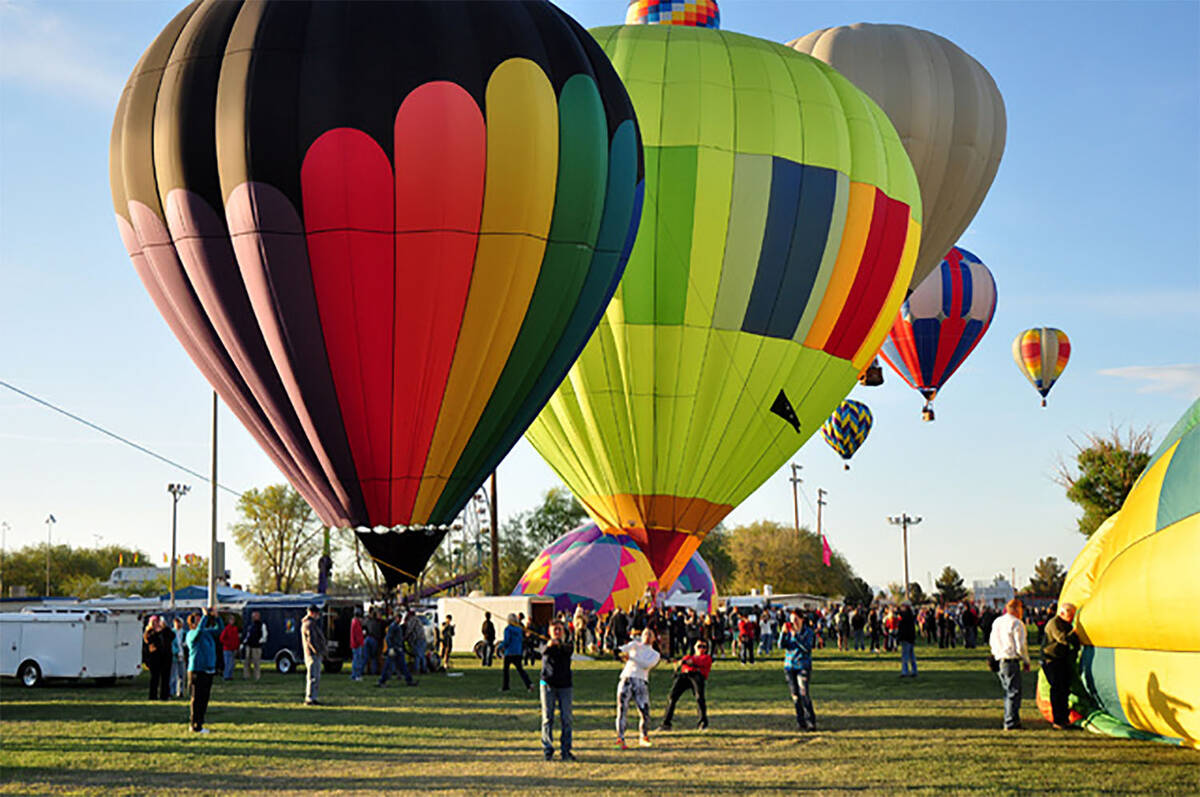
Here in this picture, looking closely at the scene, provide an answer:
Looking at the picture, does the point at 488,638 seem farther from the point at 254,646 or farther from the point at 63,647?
the point at 63,647

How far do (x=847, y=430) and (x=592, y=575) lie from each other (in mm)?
12692

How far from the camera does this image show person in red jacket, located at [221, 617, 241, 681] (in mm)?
22031

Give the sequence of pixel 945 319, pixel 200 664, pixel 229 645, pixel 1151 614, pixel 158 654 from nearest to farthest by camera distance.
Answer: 1. pixel 1151 614
2. pixel 200 664
3. pixel 158 654
4. pixel 229 645
5. pixel 945 319

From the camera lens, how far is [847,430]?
47.3 metres

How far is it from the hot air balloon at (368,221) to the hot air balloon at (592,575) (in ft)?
79.6

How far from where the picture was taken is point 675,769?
1136 centimetres

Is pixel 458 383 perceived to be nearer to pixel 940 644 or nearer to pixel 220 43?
pixel 220 43

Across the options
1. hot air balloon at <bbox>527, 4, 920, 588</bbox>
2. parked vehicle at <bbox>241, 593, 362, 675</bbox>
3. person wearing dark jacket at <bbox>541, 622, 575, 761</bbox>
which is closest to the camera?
person wearing dark jacket at <bbox>541, 622, 575, 761</bbox>

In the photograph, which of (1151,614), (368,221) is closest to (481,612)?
(368,221)

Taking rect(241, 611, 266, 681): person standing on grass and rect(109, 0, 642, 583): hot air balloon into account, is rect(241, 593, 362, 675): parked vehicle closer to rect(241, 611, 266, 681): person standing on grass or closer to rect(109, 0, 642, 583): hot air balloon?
rect(241, 611, 266, 681): person standing on grass

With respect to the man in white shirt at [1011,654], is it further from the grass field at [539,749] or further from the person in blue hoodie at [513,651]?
the person in blue hoodie at [513,651]

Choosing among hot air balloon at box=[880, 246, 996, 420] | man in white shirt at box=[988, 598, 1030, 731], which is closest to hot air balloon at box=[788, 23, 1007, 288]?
hot air balloon at box=[880, 246, 996, 420]

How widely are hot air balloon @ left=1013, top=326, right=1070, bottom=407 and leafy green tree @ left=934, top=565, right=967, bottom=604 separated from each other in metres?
36.2

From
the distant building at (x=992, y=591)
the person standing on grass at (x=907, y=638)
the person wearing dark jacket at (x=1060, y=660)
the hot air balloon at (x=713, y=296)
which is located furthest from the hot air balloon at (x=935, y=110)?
the distant building at (x=992, y=591)
